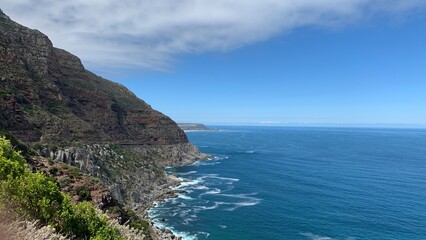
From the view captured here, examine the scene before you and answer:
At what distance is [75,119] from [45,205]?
99.6 m

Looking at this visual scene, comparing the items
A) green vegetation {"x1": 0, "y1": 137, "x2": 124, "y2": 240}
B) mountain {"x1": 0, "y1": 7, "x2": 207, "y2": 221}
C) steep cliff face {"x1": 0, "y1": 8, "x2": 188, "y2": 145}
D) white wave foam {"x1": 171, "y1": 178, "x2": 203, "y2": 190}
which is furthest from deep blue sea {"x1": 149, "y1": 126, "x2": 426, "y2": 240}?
green vegetation {"x1": 0, "y1": 137, "x2": 124, "y2": 240}

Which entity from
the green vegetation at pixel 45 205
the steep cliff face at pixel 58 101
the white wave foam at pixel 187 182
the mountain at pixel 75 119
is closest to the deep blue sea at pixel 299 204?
the white wave foam at pixel 187 182

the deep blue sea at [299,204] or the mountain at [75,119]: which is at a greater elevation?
the mountain at [75,119]

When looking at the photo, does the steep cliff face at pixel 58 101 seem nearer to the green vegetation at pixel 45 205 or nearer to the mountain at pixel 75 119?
the mountain at pixel 75 119

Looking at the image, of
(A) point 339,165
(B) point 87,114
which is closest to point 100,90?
(B) point 87,114

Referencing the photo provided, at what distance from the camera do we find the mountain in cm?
9769

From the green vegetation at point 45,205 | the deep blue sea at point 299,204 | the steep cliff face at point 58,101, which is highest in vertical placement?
the steep cliff face at point 58,101

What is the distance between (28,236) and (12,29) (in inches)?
5048

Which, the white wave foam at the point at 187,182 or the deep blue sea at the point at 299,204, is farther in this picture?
the white wave foam at the point at 187,182

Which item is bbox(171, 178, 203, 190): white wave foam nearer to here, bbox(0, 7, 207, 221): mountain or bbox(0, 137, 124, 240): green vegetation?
bbox(0, 7, 207, 221): mountain

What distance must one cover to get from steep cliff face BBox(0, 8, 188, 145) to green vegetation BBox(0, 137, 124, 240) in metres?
70.4

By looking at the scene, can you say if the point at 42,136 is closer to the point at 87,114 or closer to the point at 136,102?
the point at 87,114

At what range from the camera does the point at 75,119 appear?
124m

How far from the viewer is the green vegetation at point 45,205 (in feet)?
97.7
